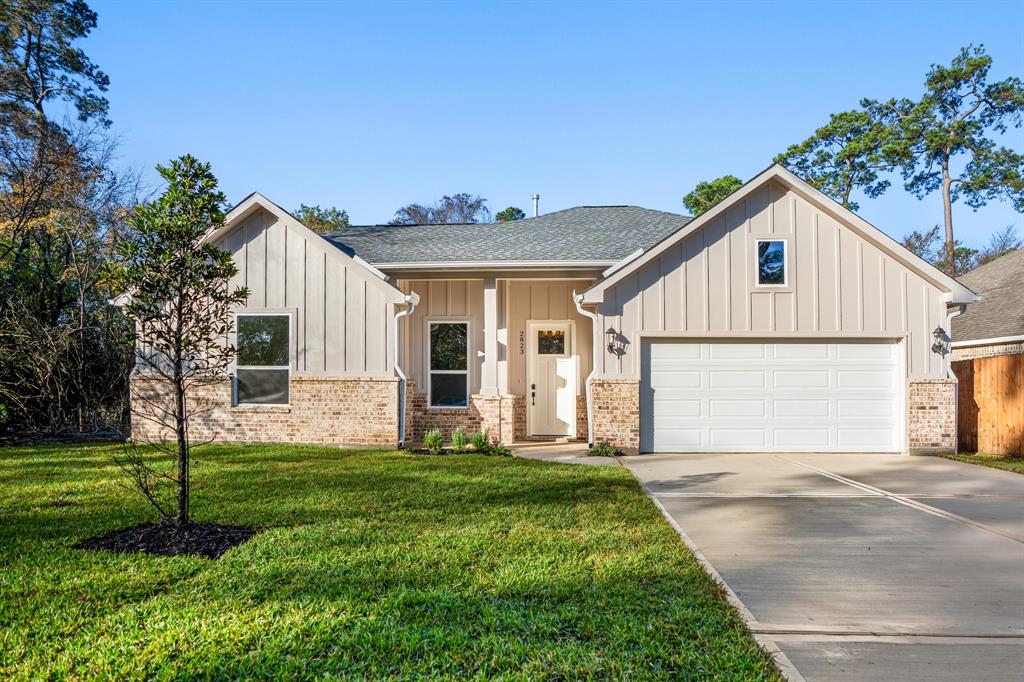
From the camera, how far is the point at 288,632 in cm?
359

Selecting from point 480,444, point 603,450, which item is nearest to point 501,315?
point 480,444

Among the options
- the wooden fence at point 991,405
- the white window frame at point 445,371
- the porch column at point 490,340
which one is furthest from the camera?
the white window frame at point 445,371

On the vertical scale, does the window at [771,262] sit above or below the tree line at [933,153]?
below

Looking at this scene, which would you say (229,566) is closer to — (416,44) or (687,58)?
(416,44)

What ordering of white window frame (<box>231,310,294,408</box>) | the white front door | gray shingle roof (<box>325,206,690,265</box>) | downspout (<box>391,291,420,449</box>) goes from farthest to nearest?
the white front door
gray shingle roof (<box>325,206,690,265</box>)
white window frame (<box>231,310,294,408</box>)
downspout (<box>391,291,420,449</box>)

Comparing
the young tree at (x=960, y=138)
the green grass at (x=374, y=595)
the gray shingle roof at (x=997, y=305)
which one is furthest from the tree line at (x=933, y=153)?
the green grass at (x=374, y=595)

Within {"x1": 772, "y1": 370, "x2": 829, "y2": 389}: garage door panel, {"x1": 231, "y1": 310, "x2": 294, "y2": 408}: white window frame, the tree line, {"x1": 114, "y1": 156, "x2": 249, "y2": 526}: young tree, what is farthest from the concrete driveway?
the tree line

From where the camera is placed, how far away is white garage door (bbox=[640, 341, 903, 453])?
38.1 ft

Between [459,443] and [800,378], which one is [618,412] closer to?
[459,443]

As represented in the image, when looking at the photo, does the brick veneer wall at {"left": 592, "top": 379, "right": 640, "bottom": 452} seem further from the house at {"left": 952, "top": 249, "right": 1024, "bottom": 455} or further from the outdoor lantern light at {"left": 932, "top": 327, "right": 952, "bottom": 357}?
the house at {"left": 952, "top": 249, "right": 1024, "bottom": 455}

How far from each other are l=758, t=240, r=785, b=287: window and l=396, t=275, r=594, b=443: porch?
3.21m

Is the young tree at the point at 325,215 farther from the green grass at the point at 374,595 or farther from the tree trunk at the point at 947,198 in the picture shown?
the green grass at the point at 374,595

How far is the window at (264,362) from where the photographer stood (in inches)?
480

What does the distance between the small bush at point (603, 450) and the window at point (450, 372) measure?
119 inches
